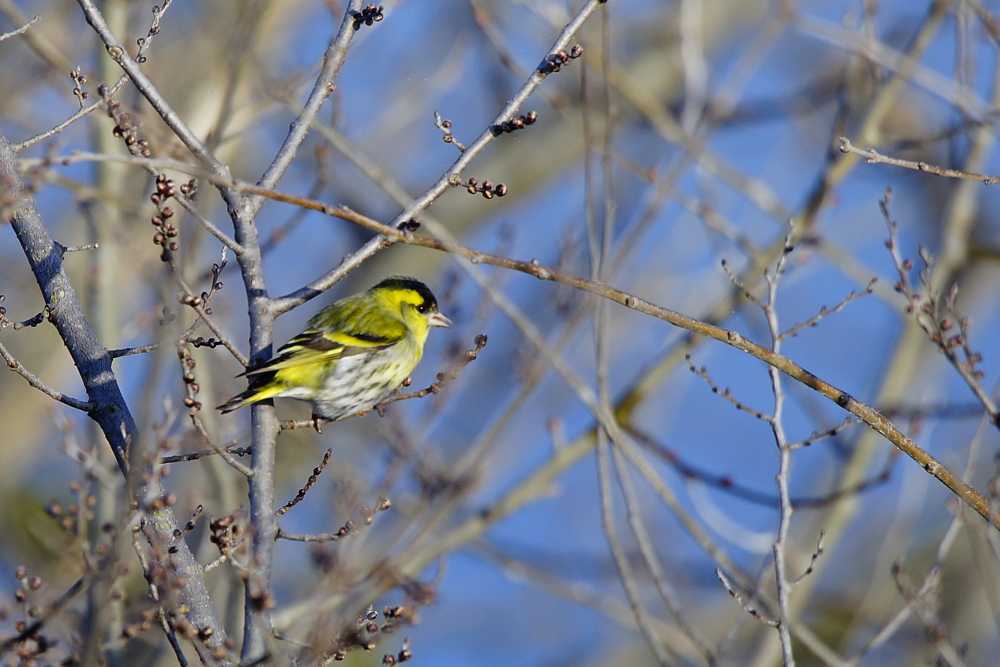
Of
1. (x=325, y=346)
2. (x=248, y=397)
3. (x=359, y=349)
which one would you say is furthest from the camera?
(x=359, y=349)

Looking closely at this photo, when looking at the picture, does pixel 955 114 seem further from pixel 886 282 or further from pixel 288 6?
pixel 288 6

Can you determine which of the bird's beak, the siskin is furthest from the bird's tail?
the bird's beak

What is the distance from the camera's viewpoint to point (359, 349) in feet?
16.5

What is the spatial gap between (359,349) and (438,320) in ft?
2.16

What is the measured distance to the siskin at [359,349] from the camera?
15.0 ft

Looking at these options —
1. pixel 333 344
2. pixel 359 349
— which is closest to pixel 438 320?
pixel 359 349

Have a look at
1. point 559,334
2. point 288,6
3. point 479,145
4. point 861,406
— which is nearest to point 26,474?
point 288,6

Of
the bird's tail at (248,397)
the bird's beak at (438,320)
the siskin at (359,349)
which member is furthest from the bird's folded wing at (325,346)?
the bird's beak at (438,320)

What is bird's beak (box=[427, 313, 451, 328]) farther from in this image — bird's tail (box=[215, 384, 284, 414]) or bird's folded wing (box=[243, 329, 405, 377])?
bird's tail (box=[215, 384, 284, 414])

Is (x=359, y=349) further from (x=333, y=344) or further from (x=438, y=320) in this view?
(x=438, y=320)

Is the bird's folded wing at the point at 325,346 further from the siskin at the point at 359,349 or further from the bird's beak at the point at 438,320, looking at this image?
the bird's beak at the point at 438,320

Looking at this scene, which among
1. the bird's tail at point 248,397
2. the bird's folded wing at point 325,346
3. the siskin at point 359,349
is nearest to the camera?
the bird's tail at point 248,397

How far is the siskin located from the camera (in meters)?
4.56

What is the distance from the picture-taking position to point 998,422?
3.65 m
